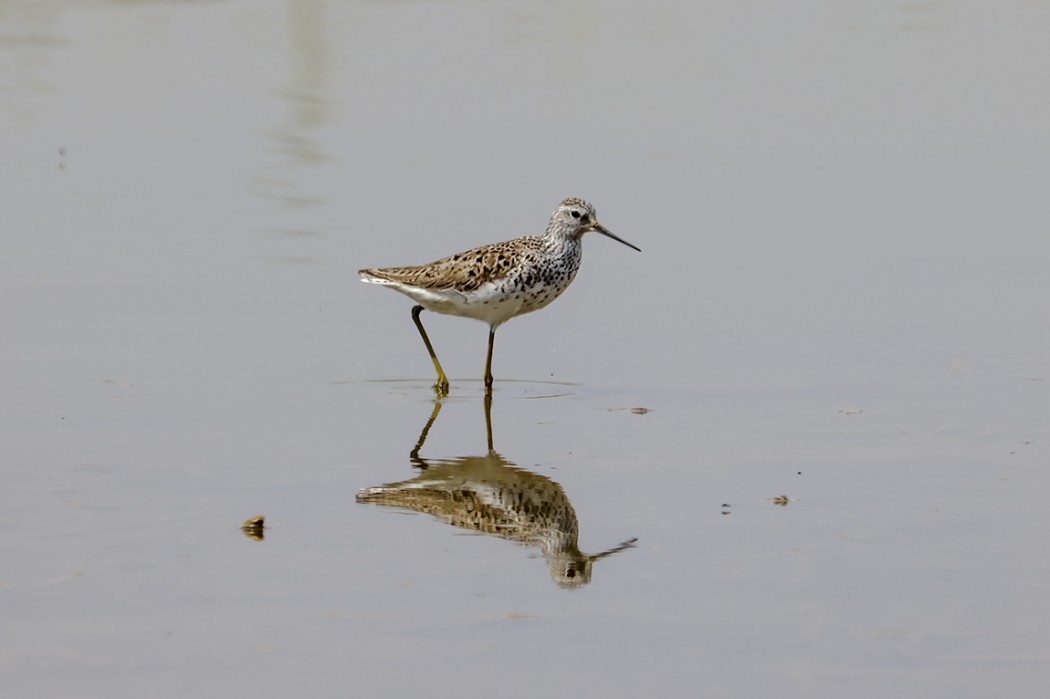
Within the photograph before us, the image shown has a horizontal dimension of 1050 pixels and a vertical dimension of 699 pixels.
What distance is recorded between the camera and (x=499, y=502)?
27.5 feet

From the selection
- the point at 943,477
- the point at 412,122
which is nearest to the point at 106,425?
the point at 943,477

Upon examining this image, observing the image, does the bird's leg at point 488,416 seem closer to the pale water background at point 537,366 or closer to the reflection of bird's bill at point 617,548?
the pale water background at point 537,366

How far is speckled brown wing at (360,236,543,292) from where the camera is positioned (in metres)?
11.4

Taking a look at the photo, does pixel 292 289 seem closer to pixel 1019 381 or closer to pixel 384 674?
pixel 1019 381

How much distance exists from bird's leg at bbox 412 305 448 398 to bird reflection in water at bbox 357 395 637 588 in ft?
5.19

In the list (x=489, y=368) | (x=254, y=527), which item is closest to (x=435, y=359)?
(x=489, y=368)

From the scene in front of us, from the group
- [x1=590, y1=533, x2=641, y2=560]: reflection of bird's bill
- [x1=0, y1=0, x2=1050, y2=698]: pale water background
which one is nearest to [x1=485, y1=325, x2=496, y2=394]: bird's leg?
[x1=0, y1=0, x2=1050, y2=698]: pale water background

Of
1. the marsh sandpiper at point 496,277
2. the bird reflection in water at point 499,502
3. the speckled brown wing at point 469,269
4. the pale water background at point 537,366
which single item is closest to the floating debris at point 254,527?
the pale water background at point 537,366

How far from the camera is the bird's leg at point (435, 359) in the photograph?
35.4ft

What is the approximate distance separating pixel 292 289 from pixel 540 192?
2.89 m

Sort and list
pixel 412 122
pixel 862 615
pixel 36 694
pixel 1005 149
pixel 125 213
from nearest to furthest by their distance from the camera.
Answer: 1. pixel 36 694
2. pixel 862 615
3. pixel 125 213
4. pixel 1005 149
5. pixel 412 122

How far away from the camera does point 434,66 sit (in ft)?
65.0

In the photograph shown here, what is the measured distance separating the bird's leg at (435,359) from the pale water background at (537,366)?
18 cm

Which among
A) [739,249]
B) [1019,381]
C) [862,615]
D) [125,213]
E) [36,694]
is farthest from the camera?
[125,213]
